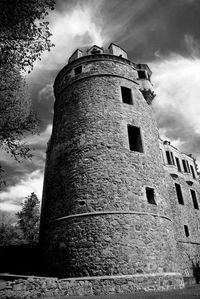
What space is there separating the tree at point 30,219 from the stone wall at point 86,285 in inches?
853

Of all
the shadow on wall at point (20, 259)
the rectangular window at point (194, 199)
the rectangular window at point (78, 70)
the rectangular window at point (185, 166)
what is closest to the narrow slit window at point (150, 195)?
the shadow on wall at point (20, 259)

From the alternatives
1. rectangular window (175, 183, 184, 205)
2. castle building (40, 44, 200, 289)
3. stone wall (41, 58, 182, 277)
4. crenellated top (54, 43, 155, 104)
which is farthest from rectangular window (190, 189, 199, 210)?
crenellated top (54, 43, 155, 104)

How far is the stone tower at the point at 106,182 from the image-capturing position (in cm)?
959

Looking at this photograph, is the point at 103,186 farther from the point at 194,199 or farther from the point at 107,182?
the point at 194,199

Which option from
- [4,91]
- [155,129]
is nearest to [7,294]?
[4,91]

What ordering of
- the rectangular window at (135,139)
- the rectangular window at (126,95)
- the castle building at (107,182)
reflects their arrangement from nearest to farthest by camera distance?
the castle building at (107,182), the rectangular window at (135,139), the rectangular window at (126,95)

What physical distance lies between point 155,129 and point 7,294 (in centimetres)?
1044

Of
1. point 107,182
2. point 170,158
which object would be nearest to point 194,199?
point 170,158

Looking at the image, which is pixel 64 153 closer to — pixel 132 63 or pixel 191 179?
pixel 132 63

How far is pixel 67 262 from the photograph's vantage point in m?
9.76

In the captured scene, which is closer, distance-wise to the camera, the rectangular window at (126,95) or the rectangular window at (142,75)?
the rectangular window at (126,95)

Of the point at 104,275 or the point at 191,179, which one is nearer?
the point at 104,275

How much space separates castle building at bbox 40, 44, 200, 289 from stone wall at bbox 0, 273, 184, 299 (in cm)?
7

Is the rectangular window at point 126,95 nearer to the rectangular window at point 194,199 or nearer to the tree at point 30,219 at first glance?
the rectangular window at point 194,199
